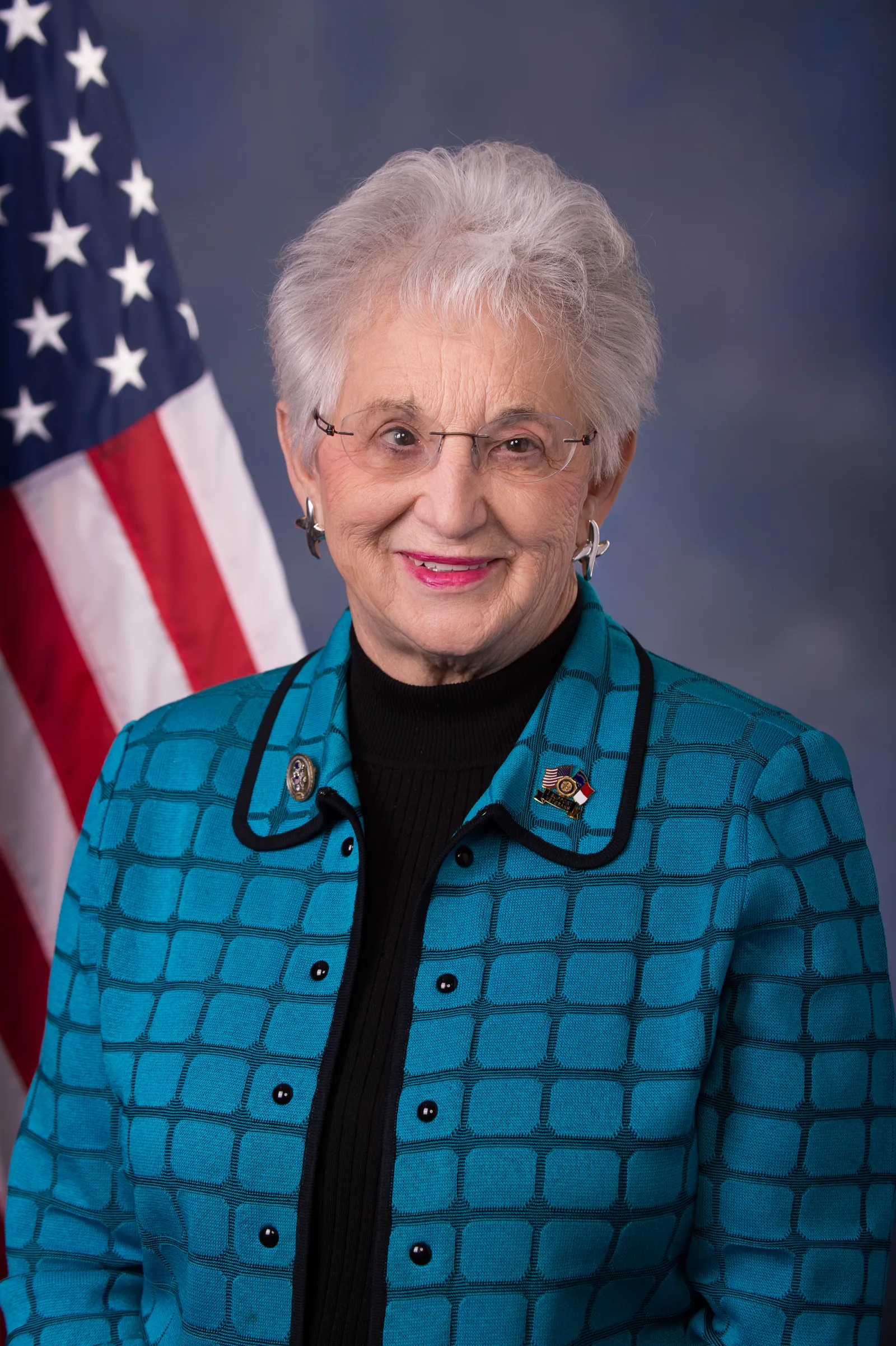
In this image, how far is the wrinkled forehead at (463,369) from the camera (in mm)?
1527

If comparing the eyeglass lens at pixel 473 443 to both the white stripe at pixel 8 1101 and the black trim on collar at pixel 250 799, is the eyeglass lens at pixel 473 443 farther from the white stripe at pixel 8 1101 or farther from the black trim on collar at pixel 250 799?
the white stripe at pixel 8 1101

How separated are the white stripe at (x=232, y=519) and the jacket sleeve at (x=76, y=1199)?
1.11 m

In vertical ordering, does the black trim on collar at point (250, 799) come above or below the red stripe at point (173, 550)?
below

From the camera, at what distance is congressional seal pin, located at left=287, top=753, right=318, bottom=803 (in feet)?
5.52

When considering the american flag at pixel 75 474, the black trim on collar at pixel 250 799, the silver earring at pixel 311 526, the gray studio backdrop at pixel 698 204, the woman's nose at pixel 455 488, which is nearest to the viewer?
the woman's nose at pixel 455 488

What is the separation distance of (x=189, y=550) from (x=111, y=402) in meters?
0.33

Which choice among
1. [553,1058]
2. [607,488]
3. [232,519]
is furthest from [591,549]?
[232,519]

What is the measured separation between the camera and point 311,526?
5.85 feet

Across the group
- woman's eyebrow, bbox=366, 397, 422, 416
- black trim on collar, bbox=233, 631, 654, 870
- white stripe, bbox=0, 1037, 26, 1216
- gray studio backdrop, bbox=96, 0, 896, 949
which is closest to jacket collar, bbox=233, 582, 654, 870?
black trim on collar, bbox=233, 631, 654, 870

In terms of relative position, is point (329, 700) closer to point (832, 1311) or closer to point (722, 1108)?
point (722, 1108)

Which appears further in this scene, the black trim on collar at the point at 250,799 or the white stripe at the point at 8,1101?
the white stripe at the point at 8,1101

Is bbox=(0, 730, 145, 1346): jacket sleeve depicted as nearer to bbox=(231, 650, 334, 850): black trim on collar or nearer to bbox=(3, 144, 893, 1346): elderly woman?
bbox=(3, 144, 893, 1346): elderly woman

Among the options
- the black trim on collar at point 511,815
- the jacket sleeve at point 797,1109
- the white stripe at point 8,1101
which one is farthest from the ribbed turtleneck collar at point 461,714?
the white stripe at point 8,1101

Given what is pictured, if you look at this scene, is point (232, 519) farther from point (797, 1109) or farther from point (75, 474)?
point (797, 1109)
